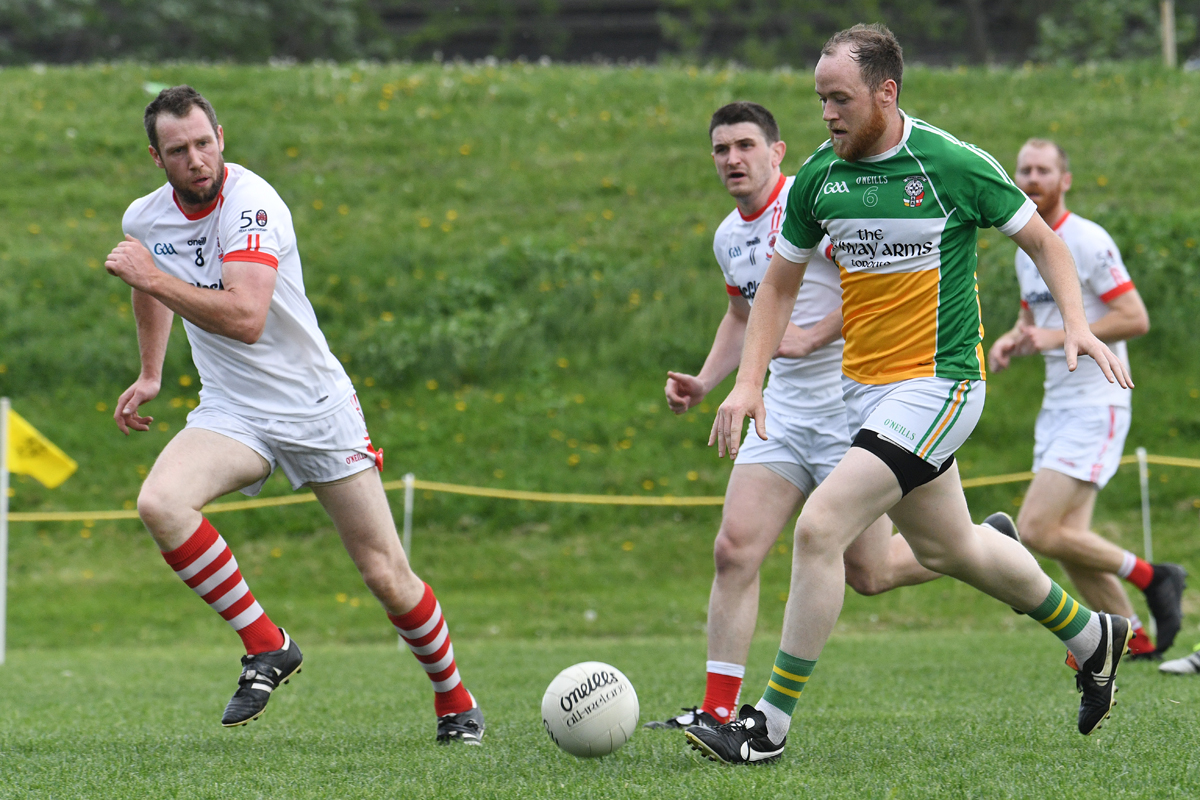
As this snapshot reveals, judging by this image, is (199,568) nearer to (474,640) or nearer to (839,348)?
(839,348)

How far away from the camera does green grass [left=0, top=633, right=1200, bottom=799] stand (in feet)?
12.3

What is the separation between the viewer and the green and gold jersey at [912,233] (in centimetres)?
420

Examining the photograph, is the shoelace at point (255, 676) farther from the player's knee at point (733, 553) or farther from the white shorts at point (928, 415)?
the white shorts at point (928, 415)

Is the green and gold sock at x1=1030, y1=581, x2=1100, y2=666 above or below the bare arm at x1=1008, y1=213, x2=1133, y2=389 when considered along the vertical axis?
below

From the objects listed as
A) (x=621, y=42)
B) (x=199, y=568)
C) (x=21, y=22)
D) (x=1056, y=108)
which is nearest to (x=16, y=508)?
(x=199, y=568)

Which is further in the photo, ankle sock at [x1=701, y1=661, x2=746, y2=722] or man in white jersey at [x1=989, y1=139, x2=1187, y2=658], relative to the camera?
man in white jersey at [x1=989, y1=139, x2=1187, y2=658]

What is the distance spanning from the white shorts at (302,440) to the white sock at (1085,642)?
9.10 ft

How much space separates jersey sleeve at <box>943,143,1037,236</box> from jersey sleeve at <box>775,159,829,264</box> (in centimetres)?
45

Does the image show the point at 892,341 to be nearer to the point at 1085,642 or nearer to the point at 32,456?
the point at 1085,642

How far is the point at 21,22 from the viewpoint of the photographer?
28234 millimetres

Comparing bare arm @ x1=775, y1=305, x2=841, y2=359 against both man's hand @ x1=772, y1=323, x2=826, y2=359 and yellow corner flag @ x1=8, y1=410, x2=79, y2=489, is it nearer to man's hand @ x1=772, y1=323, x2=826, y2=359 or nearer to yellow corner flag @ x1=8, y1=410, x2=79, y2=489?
man's hand @ x1=772, y1=323, x2=826, y2=359

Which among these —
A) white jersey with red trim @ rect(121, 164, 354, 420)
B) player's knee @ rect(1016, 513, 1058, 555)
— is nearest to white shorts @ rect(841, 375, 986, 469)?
white jersey with red trim @ rect(121, 164, 354, 420)

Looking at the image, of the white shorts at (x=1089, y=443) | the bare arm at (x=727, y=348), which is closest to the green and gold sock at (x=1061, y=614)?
the bare arm at (x=727, y=348)

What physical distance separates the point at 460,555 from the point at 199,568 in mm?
7558
